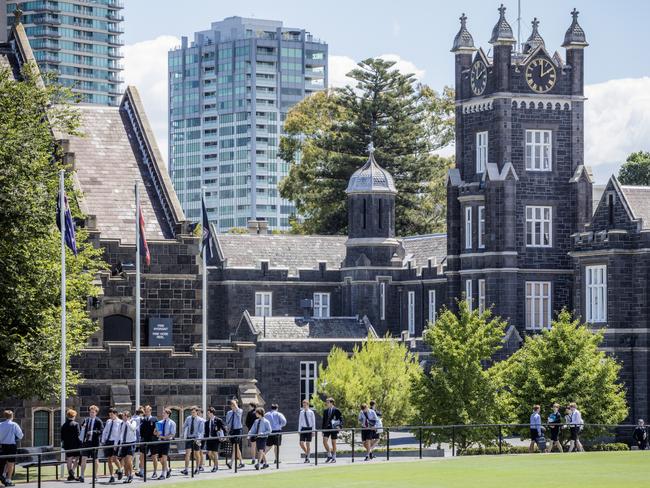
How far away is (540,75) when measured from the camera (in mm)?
84438

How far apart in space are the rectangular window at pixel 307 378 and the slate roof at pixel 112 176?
20.3 metres

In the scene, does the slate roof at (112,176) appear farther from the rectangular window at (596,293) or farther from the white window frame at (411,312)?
the white window frame at (411,312)

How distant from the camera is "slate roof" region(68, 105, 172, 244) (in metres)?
65.7

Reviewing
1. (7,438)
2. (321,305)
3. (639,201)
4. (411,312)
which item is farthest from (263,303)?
(7,438)

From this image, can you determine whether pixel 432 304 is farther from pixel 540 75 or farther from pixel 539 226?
pixel 540 75

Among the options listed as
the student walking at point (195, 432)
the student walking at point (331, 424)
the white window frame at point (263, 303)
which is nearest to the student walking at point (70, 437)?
the student walking at point (195, 432)

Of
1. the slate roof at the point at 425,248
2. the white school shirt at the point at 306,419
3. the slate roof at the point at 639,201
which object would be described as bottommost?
the white school shirt at the point at 306,419

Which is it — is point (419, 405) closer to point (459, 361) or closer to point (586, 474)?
point (459, 361)

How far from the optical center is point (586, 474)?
43.8m

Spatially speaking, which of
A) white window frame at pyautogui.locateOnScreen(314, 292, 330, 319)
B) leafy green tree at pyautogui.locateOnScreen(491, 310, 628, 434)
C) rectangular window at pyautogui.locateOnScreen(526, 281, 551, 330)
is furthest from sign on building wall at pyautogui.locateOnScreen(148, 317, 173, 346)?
white window frame at pyautogui.locateOnScreen(314, 292, 330, 319)

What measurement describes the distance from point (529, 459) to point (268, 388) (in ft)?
123

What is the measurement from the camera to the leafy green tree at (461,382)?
63.8 metres

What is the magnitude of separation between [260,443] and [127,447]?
4.60 meters

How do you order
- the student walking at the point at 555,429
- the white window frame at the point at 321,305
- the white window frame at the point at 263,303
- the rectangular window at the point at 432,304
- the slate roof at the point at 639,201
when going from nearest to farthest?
the student walking at the point at 555,429 → the slate roof at the point at 639,201 → the rectangular window at the point at 432,304 → the white window frame at the point at 263,303 → the white window frame at the point at 321,305
